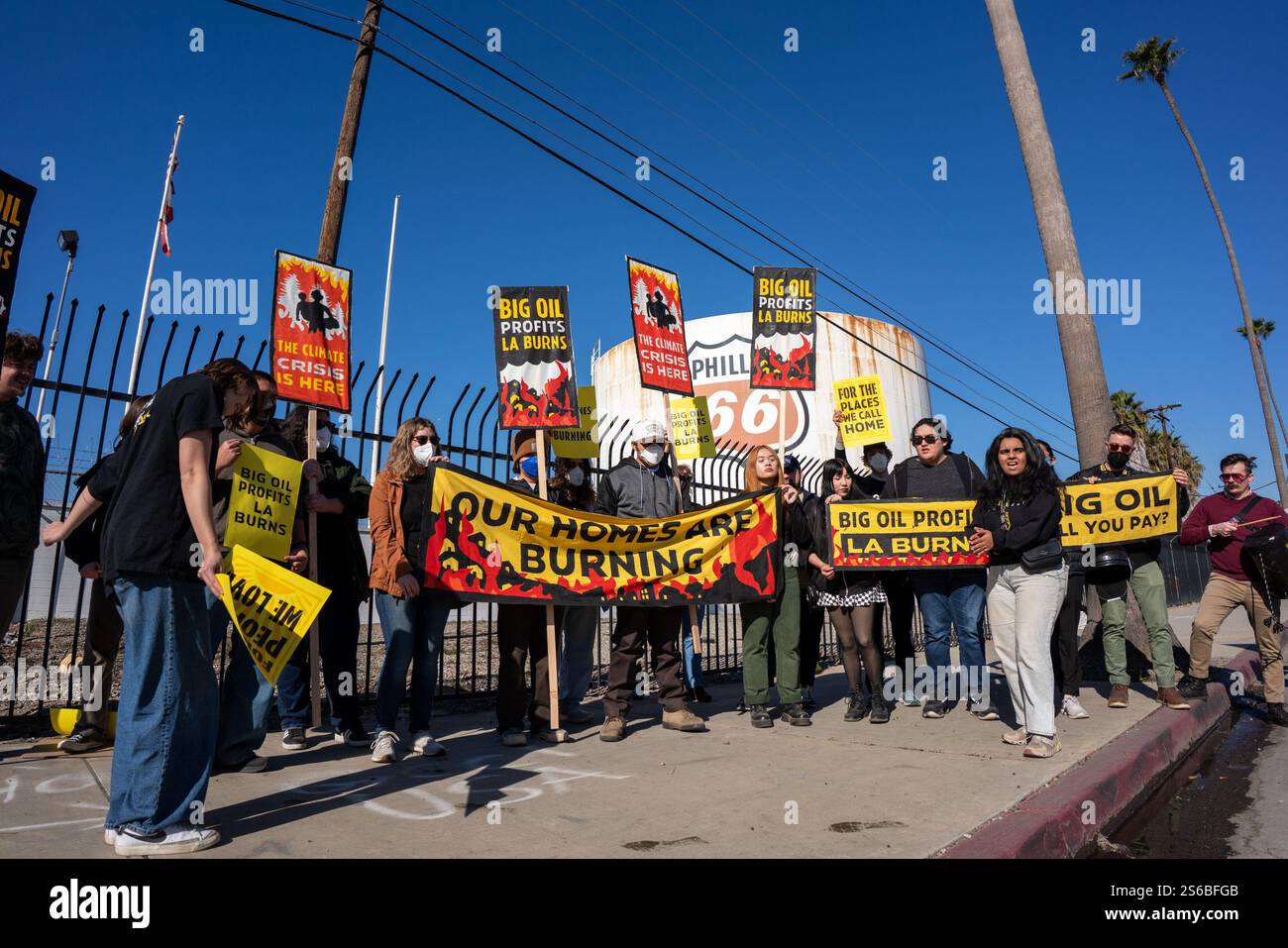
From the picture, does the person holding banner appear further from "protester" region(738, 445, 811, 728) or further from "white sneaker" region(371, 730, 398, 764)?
"protester" region(738, 445, 811, 728)

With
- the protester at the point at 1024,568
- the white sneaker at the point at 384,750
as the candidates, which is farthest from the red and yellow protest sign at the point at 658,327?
the white sneaker at the point at 384,750

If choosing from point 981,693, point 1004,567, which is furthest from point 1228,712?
point 1004,567

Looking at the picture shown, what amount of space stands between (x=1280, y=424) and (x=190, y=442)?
1610 inches

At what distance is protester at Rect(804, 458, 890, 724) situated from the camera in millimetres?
6234

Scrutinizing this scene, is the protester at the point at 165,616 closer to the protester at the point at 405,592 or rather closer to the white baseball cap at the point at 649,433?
the protester at the point at 405,592

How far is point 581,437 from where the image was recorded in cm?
792

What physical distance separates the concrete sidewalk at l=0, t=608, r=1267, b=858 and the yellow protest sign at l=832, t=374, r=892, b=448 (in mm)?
3757

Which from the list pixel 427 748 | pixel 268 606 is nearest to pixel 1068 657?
pixel 427 748

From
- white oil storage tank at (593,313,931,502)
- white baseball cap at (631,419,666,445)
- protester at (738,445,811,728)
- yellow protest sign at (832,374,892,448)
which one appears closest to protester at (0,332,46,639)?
white baseball cap at (631,419,666,445)

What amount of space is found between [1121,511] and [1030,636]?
98.4 inches

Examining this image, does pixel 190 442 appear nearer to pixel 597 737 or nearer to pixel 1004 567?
pixel 597 737

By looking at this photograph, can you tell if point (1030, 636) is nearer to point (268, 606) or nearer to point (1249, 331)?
point (268, 606)

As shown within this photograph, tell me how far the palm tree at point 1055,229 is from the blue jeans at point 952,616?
8.13ft
